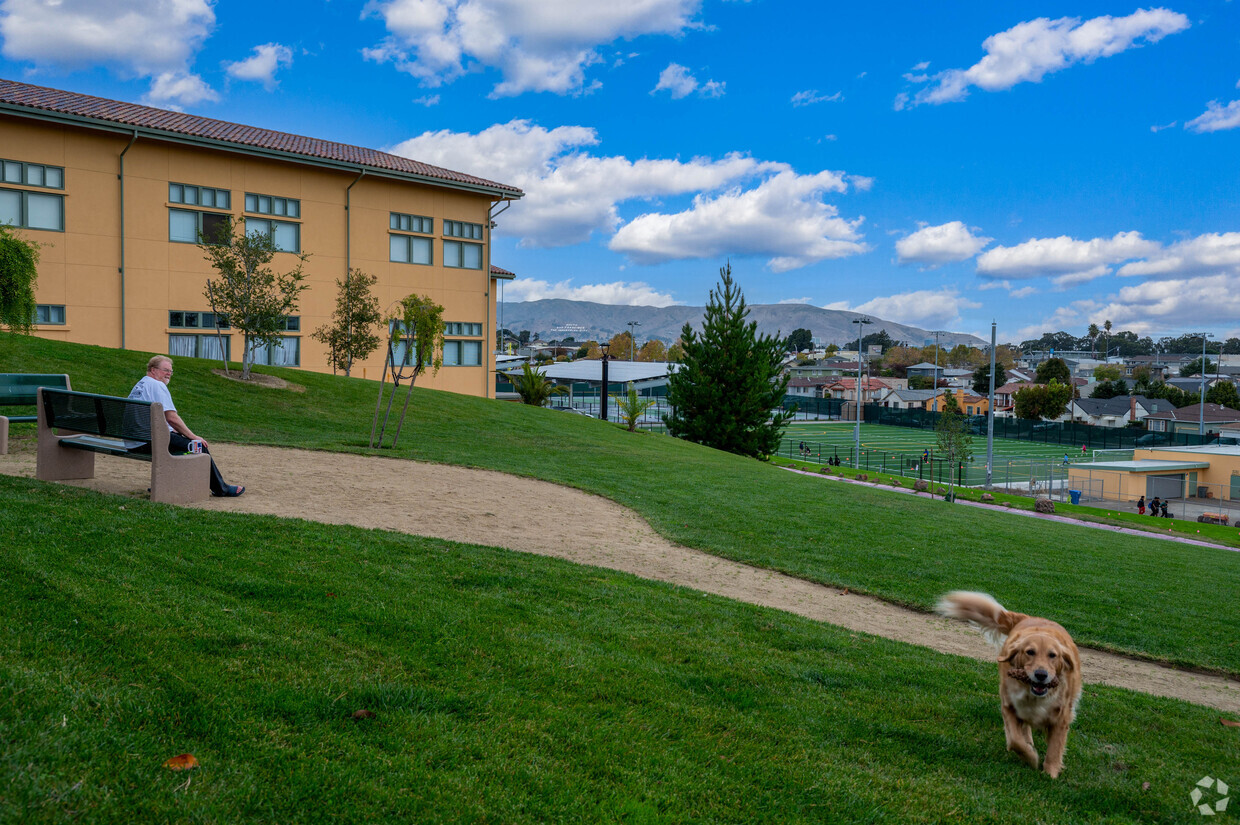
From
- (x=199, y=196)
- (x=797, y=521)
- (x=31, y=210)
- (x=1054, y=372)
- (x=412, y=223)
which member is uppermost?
(x=412, y=223)

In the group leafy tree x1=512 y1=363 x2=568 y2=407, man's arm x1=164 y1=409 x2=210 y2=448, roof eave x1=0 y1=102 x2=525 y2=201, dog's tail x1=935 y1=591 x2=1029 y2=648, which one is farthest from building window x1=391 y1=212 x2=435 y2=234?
dog's tail x1=935 y1=591 x2=1029 y2=648

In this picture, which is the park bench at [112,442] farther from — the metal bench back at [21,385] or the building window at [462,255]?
the building window at [462,255]

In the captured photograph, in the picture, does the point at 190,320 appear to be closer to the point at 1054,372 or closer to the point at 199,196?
the point at 199,196

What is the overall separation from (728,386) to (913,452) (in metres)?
38.1

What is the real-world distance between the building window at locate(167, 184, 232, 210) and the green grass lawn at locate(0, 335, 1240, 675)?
36.9 feet

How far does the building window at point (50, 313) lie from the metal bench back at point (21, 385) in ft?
74.3

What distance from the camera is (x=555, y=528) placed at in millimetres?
10781

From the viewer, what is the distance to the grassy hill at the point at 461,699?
3162 millimetres

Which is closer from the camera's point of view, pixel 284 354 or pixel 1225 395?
pixel 284 354

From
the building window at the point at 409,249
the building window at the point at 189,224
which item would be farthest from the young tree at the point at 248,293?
the building window at the point at 409,249

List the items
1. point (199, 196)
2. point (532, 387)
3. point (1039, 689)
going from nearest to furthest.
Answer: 1. point (1039, 689)
2. point (199, 196)
3. point (532, 387)

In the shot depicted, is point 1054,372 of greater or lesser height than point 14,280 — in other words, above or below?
above

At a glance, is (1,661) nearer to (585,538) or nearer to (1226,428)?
(585,538)

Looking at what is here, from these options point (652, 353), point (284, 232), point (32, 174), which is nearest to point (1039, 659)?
point (32, 174)
